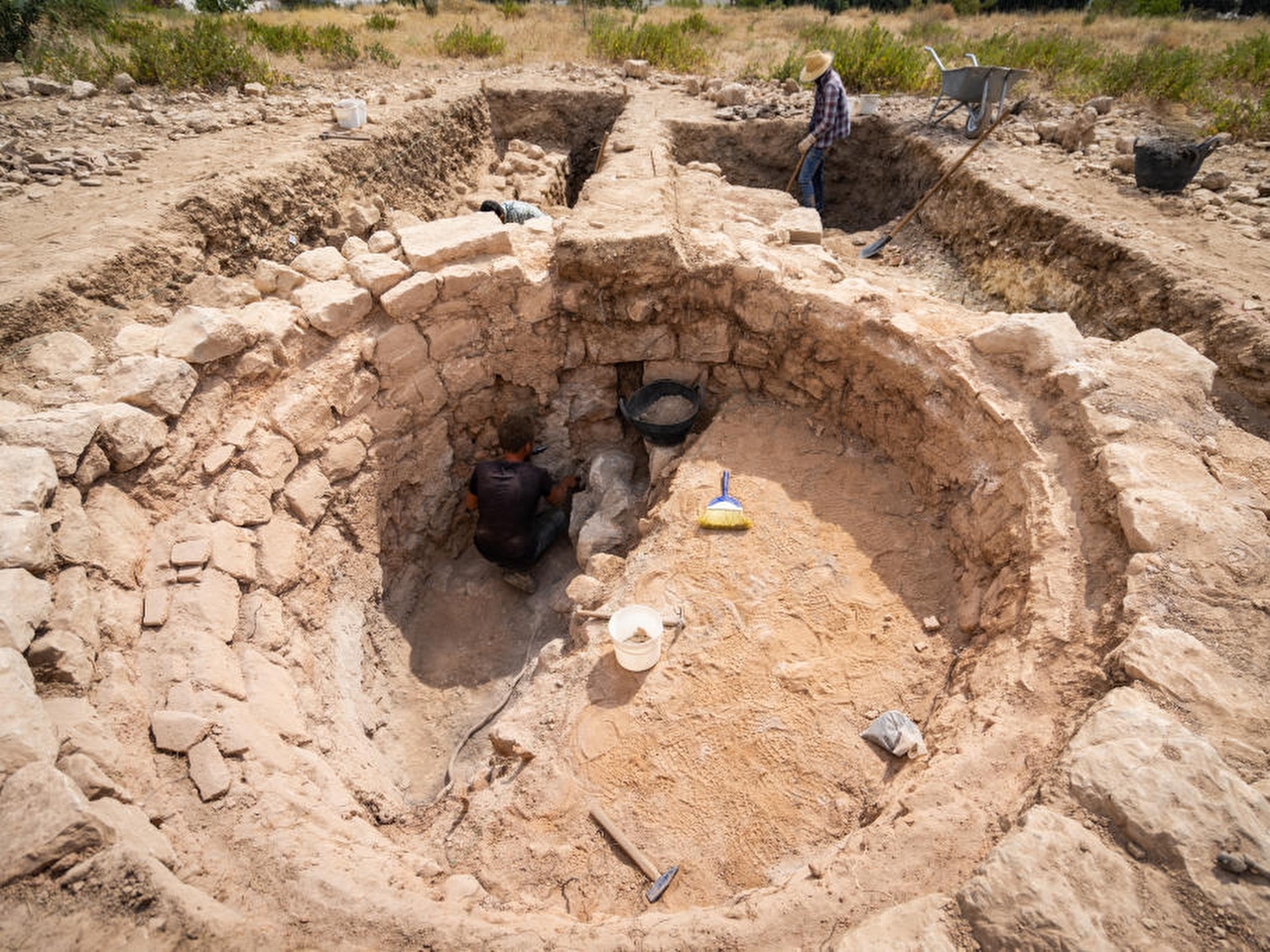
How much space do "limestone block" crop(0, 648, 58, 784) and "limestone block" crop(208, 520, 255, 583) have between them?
3.07 feet

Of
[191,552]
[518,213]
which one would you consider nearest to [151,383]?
[191,552]

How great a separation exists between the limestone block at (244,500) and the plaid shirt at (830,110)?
21.7 feet

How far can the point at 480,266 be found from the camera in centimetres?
400

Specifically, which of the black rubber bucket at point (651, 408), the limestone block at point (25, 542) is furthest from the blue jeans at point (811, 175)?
the limestone block at point (25, 542)

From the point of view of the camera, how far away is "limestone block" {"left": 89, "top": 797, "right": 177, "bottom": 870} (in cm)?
168

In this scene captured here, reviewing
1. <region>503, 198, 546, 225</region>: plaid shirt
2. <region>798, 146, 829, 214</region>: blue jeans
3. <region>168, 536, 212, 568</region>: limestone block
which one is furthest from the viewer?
<region>798, 146, 829, 214</region>: blue jeans

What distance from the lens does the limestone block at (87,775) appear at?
1.77 metres

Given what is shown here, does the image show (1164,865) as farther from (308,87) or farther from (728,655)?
(308,87)

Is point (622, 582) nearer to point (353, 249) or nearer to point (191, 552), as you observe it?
point (191, 552)

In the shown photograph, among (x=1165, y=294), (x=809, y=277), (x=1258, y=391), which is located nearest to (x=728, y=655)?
(x=809, y=277)

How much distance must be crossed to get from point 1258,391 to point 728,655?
347cm

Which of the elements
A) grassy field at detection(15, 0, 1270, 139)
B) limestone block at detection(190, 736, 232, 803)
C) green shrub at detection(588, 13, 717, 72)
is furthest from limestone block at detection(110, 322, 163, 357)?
green shrub at detection(588, 13, 717, 72)

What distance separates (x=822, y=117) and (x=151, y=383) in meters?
6.92

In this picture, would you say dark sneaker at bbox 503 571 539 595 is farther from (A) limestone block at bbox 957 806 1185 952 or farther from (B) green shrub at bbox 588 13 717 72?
(B) green shrub at bbox 588 13 717 72
